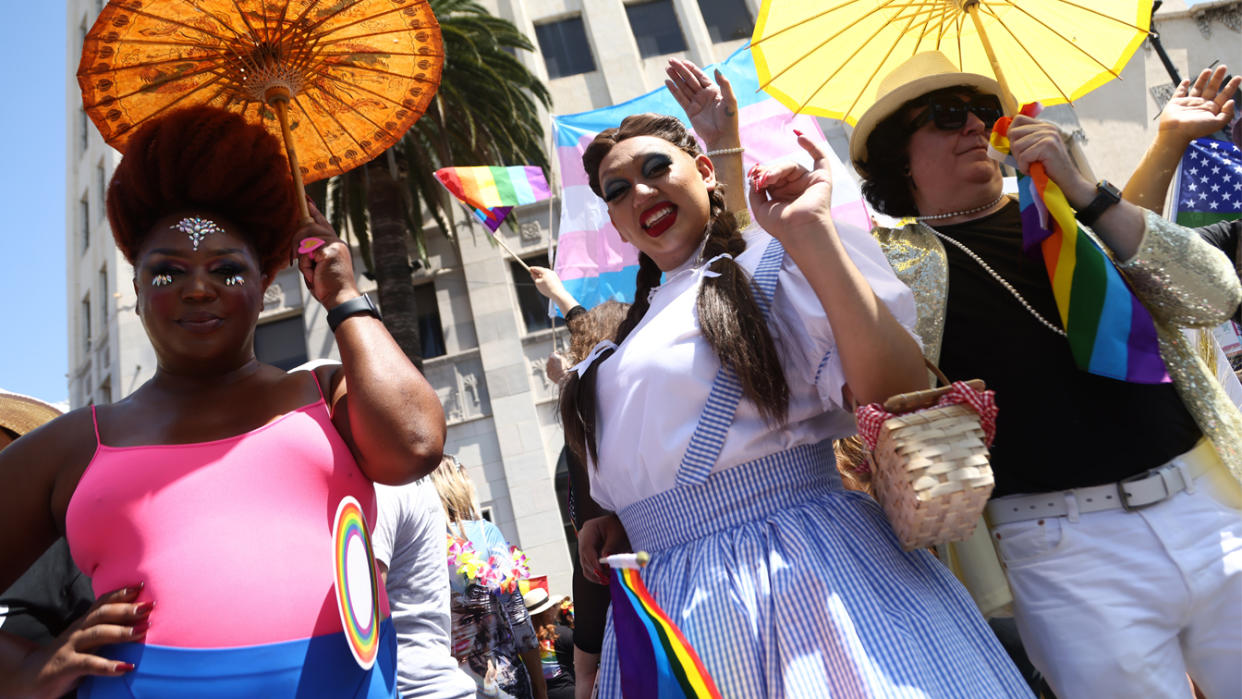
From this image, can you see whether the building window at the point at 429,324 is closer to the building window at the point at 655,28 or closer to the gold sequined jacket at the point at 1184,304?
the building window at the point at 655,28

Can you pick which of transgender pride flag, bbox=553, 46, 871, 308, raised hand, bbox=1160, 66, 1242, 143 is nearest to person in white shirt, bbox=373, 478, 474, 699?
raised hand, bbox=1160, 66, 1242, 143

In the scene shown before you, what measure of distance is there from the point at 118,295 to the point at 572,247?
48.2 feet

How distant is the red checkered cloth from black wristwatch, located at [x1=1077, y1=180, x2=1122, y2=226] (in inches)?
28.5

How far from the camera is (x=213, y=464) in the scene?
1.69 m

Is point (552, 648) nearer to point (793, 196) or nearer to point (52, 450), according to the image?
point (52, 450)

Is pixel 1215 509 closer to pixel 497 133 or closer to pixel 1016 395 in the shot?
pixel 1016 395

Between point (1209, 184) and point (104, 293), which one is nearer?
point (1209, 184)

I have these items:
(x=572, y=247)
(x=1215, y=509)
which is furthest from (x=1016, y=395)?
(x=572, y=247)


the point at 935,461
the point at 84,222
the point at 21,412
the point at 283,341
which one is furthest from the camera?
the point at 84,222

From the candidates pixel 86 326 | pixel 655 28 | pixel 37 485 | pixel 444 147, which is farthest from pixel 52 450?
pixel 86 326

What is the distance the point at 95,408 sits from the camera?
183cm

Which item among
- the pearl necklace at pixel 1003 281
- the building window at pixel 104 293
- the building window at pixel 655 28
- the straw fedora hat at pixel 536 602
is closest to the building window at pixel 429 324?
the building window at pixel 655 28

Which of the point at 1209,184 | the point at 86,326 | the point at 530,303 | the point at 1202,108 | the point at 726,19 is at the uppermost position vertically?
the point at 726,19

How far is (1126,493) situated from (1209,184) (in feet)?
4.55
